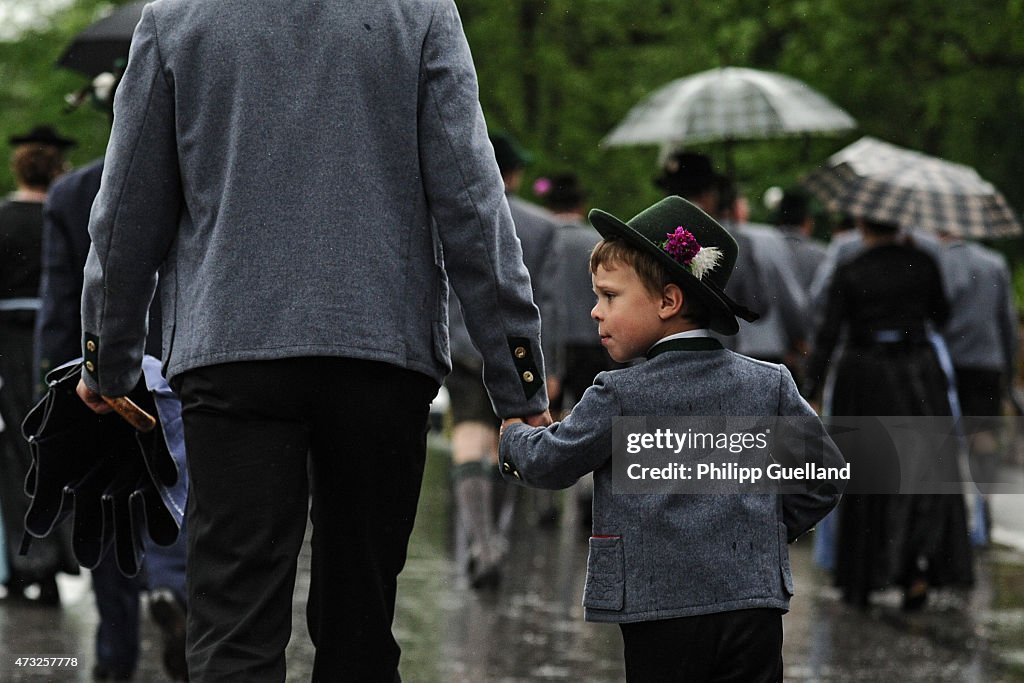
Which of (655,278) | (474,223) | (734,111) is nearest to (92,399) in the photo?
(474,223)

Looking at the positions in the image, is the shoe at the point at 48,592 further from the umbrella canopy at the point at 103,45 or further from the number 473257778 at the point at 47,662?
the umbrella canopy at the point at 103,45

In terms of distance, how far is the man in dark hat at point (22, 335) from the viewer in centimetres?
795

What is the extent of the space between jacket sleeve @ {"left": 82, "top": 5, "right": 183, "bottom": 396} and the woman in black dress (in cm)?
486

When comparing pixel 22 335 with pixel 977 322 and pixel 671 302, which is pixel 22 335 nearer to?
pixel 671 302

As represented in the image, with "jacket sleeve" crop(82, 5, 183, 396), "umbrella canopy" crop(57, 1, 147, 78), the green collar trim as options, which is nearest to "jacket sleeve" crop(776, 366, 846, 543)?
the green collar trim

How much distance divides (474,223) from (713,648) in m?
Answer: 0.98

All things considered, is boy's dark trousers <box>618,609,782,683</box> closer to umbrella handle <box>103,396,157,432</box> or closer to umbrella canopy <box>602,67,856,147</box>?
umbrella handle <box>103,396,157,432</box>

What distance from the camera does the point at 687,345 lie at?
12.5 ft

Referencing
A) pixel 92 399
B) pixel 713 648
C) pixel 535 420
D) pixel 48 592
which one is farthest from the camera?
pixel 48 592

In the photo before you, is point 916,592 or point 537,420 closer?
point 537,420

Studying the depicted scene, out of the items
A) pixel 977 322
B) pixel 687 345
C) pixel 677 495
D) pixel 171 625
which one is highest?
pixel 687 345

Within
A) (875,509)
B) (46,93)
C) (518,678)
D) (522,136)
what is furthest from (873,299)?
(46,93)

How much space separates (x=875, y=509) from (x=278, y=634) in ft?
17.9

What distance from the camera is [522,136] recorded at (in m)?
16.9
